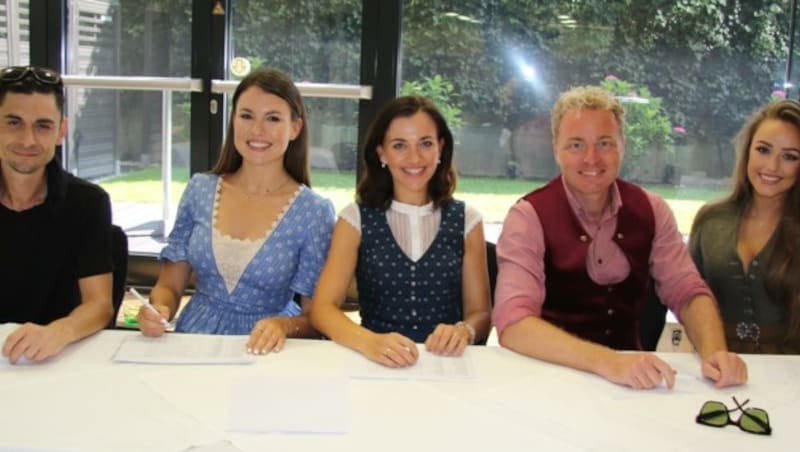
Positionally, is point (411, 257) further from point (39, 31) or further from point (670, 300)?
point (39, 31)

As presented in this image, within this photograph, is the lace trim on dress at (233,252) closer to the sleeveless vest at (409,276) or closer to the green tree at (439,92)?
the sleeveless vest at (409,276)

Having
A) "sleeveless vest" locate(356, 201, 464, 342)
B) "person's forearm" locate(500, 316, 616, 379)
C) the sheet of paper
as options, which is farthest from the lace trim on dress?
"person's forearm" locate(500, 316, 616, 379)

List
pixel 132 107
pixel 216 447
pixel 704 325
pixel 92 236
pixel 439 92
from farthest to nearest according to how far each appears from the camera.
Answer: pixel 132 107 → pixel 439 92 → pixel 92 236 → pixel 704 325 → pixel 216 447

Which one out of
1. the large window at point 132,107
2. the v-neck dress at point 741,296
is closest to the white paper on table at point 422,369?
the v-neck dress at point 741,296

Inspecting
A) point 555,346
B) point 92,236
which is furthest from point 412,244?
point 92,236

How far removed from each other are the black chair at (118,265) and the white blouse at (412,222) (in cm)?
61

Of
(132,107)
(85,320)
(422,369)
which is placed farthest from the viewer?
(132,107)

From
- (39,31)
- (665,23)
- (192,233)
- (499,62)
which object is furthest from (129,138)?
(665,23)

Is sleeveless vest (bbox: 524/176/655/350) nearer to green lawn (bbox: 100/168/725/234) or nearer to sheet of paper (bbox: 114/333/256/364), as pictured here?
sheet of paper (bbox: 114/333/256/364)

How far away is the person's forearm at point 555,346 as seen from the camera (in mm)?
1622

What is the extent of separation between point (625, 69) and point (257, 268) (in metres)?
2.77

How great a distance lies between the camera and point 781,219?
2242 millimetres

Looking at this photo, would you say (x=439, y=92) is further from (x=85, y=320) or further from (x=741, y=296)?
(x=85, y=320)

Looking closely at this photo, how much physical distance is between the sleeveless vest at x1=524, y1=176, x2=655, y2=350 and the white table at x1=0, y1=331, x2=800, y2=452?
0.40m
